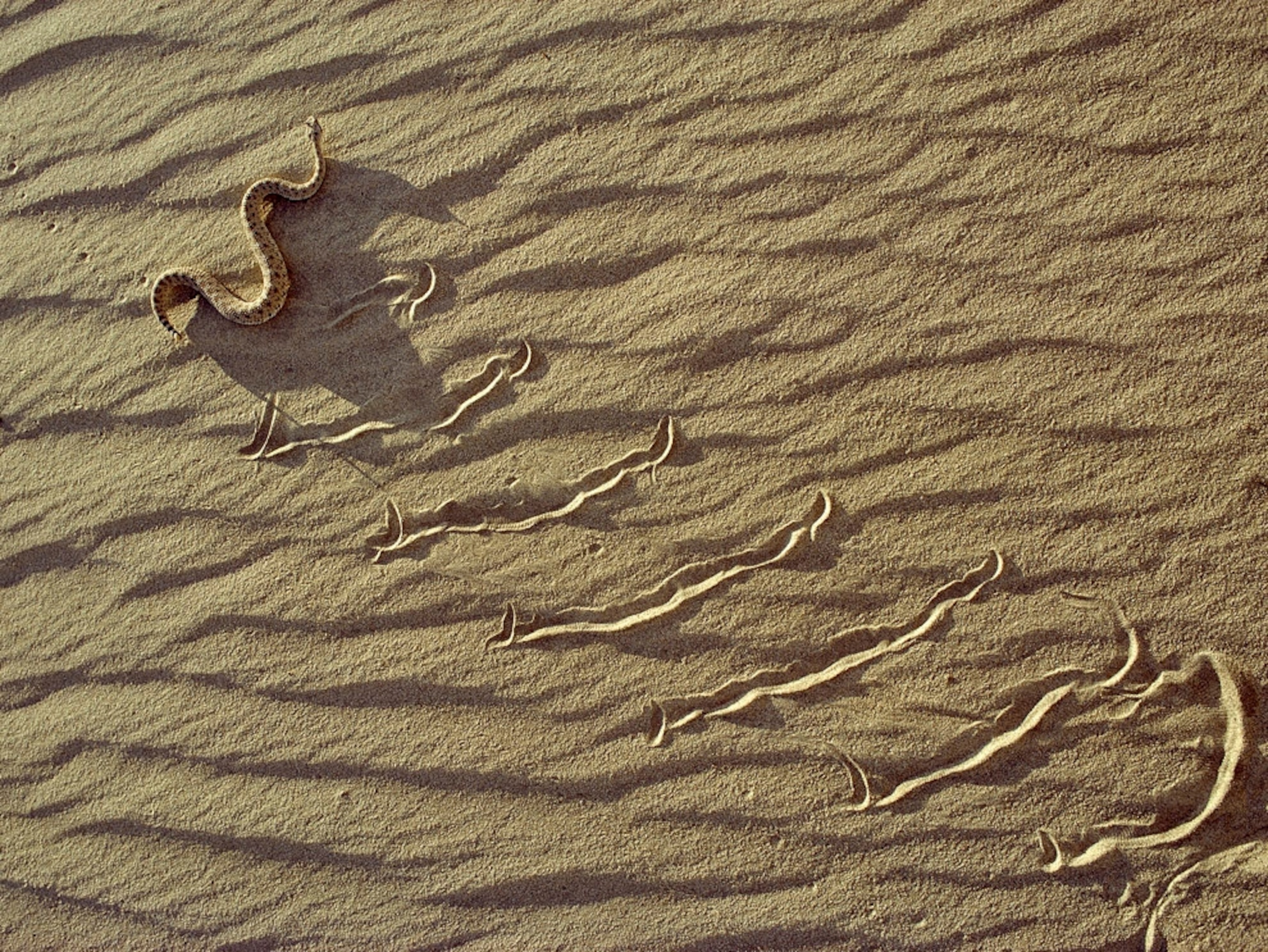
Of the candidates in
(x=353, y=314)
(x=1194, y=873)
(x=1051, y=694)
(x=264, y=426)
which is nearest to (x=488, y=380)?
(x=353, y=314)

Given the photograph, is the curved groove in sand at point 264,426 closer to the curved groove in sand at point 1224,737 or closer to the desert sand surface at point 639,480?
the desert sand surface at point 639,480

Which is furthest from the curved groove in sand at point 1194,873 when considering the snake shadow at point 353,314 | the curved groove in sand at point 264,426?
the curved groove in sand at point 264,426

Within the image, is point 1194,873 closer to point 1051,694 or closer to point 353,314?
point 1051,694

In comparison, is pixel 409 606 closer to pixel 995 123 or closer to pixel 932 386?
pixel 932 386

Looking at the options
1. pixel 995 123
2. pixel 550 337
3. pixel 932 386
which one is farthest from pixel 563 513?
pixel 995 123

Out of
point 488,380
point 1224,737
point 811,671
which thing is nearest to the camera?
point 1224,737

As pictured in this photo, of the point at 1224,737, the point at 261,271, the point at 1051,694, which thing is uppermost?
the point at 261,271
